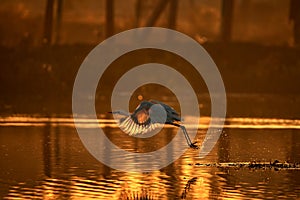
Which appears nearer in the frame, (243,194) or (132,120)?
(243,194)

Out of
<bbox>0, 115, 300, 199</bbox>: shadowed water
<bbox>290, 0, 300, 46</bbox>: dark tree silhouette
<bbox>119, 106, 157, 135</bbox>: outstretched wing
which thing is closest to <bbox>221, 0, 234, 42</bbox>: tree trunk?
<bbox>290, 0, 300, 46</bbox>: dark tree silhouette

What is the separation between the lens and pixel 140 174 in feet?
52.9

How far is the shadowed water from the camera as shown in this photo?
14289 millimetres

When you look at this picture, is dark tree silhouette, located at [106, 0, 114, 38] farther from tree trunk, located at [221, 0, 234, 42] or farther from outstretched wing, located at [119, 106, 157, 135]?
outstretched wing, located at [119, 106, 157, 135]

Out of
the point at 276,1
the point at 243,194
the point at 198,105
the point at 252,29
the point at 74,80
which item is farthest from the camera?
the point at 276,1

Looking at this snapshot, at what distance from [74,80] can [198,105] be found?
734 centimetres

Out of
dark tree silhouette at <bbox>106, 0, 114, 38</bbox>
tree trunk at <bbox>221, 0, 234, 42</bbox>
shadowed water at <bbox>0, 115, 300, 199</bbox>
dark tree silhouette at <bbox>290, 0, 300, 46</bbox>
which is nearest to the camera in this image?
shadowed water at <bbox>0, 115, 300, 199</bbox>

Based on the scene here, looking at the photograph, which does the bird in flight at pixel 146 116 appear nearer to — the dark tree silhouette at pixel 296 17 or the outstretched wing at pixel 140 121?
the outstretched wing at pixel 140 121

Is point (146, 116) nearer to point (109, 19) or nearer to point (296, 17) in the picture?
point (109, 19)

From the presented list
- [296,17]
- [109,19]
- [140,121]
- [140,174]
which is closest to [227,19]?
[296,17]

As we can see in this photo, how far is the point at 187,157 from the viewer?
60.7ft

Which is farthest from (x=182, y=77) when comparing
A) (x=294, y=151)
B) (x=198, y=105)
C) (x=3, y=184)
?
(x=3, y=184)

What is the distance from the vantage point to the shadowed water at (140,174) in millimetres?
14289

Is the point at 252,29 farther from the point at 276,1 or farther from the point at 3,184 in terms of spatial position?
the point at 3,184
